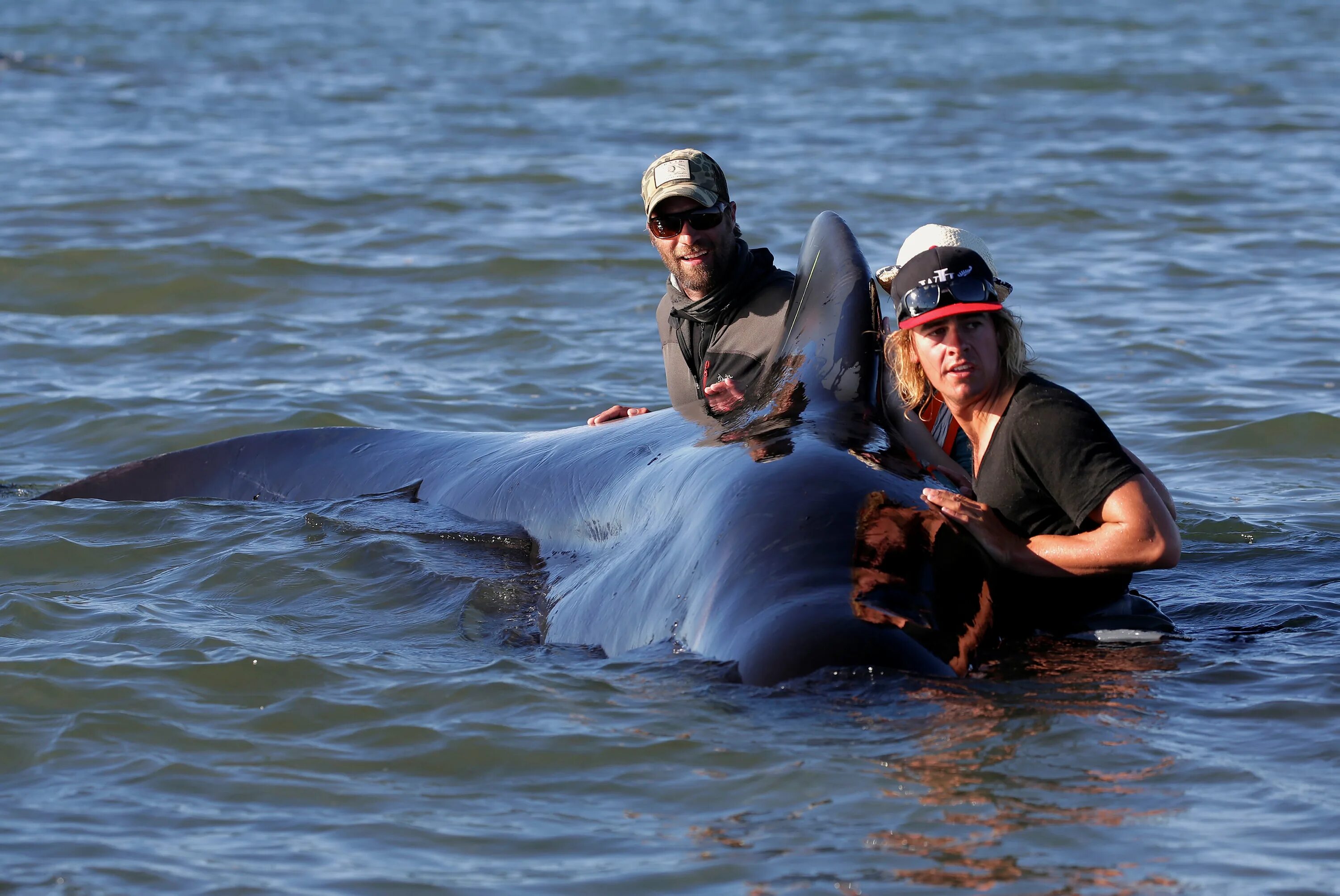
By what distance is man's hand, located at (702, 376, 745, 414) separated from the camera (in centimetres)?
567

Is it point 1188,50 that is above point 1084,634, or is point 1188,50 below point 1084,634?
above

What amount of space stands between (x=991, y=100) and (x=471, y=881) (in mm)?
18120

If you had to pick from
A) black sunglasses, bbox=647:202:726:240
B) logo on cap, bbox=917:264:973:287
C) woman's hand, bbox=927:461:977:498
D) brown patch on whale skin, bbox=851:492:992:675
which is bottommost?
brown patch on whale skin, bbox=851:492:992:675

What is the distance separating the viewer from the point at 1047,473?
4598 mm

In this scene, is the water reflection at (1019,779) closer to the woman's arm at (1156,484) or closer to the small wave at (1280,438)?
the woman's arm at (1156,484)

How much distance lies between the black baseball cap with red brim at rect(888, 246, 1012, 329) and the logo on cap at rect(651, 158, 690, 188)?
2072mm

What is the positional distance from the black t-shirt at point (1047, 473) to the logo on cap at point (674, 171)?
2219 mm

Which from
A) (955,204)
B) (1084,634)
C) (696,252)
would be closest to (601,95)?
(955,204)

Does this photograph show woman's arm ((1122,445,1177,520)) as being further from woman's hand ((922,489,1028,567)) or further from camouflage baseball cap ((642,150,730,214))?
camouflage baseball cap ((642,150,730,214))

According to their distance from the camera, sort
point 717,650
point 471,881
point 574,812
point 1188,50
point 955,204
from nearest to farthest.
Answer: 1. point 471,881
2. point 574,812
3. point 717,650
4. point 955,204
5. point 1188,50

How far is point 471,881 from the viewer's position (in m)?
3.75

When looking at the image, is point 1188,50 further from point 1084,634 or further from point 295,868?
point 295,868

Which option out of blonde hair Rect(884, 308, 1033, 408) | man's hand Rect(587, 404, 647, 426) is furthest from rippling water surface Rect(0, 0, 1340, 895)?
blonde hair Rect(884, 308, 1033, 408)

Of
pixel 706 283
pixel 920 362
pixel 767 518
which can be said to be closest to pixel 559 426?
pixel 706 283
